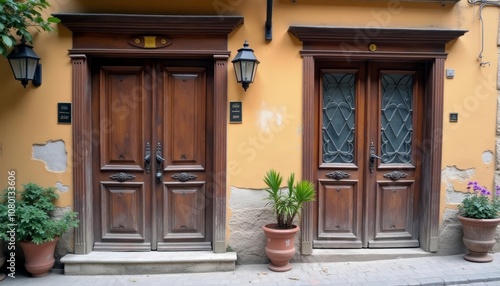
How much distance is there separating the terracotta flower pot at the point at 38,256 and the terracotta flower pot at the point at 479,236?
5.03m

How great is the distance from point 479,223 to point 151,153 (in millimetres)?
4199

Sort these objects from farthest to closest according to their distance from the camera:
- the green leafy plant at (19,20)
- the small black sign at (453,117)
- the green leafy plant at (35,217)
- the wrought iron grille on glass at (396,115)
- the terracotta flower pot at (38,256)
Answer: the wrought iron grille on glass at (396,115)
the small black sign at (453,117)
the terracotta flower pot at (38,256)
the green leafy plant at (35,217)
the green leafy plant at (19,20)

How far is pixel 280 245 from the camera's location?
4.12m

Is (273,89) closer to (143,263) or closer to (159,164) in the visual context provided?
(159,164)

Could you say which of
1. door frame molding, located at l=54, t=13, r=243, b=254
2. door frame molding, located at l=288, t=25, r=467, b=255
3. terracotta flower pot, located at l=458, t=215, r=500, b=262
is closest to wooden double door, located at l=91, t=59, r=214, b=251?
door frame molding, located at l=54, t=13, r=243, b=254

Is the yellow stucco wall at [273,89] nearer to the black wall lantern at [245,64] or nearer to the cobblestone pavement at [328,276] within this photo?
the black wall lantern at [245,64]

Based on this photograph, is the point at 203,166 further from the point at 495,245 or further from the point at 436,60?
the point at 495,245

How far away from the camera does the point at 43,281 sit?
3.95 meters

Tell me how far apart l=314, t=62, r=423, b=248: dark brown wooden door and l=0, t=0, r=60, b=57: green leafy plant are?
338 centimetres

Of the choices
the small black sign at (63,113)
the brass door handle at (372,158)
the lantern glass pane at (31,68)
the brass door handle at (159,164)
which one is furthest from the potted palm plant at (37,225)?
the brass door handle at (372,158)

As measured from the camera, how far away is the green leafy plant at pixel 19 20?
3640 mm

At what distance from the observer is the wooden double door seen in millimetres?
4457

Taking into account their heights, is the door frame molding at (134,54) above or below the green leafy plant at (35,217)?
above

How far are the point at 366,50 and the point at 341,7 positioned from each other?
0.63 m
